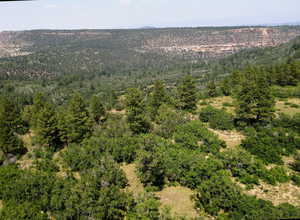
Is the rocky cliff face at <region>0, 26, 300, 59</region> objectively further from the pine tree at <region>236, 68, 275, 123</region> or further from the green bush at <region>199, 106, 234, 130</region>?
the pine tree at <region>236, 68, 275, 123</region>

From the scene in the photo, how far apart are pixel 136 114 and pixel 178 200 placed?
1225 centimetres

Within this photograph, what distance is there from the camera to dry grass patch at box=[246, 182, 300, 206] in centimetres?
1395

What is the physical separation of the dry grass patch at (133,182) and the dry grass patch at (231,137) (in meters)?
10.3

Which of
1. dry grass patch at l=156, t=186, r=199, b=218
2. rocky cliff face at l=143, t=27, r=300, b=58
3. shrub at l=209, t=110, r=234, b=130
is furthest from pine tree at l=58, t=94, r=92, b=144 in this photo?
rocky cliff face at l=143, t=27, r=300, b=58

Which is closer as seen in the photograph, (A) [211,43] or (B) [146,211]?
(B) [146,211]

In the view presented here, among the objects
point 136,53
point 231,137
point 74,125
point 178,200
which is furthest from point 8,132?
point 136,53

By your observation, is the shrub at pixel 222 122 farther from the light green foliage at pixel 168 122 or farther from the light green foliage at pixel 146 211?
the light green foliage at pixel 146 211

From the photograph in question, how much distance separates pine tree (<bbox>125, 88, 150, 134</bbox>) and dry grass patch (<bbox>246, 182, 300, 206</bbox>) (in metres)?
13.4

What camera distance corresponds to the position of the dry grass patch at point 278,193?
13953mm

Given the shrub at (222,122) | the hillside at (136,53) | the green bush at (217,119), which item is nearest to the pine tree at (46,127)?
the green bush at (217,119)

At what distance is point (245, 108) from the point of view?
24938mm

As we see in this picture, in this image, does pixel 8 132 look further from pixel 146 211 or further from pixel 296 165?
pixel 296 165

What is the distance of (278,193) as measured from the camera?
48.3ft

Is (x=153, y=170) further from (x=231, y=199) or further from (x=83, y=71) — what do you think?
(x=83, y=71)
